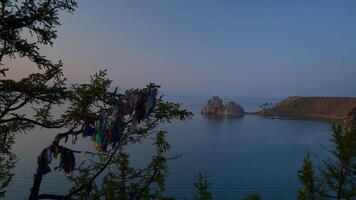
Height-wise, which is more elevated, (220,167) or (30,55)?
(30,55)

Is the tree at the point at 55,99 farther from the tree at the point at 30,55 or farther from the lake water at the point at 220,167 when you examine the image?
the lake water at the point at 220,167

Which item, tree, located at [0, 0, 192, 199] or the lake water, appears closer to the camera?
tree, located at [0, 0, 192, 199]

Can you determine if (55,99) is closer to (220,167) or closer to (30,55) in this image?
(30,55)

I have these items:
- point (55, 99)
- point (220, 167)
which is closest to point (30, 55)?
point (55, 99)

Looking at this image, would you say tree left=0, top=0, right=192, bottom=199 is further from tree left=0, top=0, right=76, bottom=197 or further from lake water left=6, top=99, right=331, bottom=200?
lake water left=6, top=99, right=331, bottom=200

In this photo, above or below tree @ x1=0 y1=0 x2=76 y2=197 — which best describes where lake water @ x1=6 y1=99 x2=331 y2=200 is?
below

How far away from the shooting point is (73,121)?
26.1 feet

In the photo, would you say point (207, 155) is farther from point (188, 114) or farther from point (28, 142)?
point (188, 114)

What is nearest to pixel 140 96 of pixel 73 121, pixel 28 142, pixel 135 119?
pixel 135 119

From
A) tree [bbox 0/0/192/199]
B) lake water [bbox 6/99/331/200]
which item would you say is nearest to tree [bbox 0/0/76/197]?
tree [bbox 0/0/192/199]

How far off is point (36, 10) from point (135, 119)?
10.7 feet

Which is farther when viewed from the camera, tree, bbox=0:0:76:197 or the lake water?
the lake water

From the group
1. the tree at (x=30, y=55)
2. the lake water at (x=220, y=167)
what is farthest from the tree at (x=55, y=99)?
the lake water at (x=220, y=167)

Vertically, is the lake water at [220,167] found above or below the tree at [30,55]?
below
